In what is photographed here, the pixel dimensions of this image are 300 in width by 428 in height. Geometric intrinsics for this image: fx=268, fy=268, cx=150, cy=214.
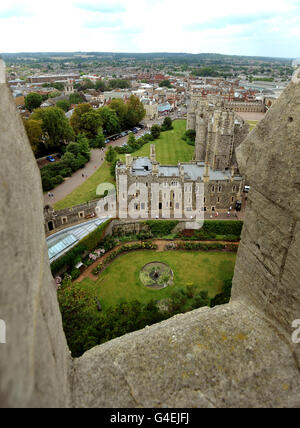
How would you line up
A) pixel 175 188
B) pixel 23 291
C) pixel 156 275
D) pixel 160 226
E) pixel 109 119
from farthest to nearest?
pixel 109 119 → pixel 175 188 → pixel 160 226 → pixel 156 275 → pixel 23 291

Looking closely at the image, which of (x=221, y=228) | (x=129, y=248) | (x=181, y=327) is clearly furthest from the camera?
(x=221, y=228)

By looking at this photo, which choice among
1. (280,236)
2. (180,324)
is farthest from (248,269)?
(180,324)

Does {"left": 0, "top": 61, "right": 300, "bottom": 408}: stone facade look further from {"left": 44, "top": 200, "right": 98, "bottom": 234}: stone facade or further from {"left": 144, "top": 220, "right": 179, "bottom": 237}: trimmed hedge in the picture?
{"left": 44, "top": 200, "right": 98, "bottom": 234}: stone facade

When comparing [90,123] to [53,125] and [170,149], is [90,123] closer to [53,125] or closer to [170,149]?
[53,125]

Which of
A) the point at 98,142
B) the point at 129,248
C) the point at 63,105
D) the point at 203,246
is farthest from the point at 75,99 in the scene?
the point at 203,246

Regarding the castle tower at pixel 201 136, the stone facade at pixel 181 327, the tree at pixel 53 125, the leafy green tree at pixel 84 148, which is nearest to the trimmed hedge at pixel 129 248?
the stone facade at pixel 181 327
